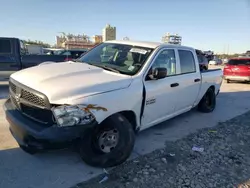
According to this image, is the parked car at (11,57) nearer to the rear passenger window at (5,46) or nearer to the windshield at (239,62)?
the rear passenger window at (5,46)

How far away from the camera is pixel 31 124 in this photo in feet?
9.05

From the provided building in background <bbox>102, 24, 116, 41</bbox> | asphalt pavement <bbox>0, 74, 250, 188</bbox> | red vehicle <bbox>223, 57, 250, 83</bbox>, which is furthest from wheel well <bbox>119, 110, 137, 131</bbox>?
building in background <bbox>102, 24, 116, 41</bbox>

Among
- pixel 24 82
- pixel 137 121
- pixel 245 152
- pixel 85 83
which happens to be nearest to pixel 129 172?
pixel 137 121

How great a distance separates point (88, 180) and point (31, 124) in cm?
100

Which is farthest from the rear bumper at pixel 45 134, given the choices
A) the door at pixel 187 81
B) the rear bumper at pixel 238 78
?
the rear bumper at pixel 238 78

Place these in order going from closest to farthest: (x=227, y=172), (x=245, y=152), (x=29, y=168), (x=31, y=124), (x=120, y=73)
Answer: (x=31, y=124) < (x=29, y=168) < (x=227, y=172) < (x=120, y=73) < (x=245, y=152)

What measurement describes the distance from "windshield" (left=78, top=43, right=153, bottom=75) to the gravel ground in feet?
4.74

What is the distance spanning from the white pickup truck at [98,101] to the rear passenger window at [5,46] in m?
5.19

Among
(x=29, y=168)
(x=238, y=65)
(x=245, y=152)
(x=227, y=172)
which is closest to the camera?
(x=29, y=168)

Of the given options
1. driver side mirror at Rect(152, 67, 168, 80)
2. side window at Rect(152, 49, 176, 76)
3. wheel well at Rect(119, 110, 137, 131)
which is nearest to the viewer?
wheel well at Rect(119, 110, 137, 131)

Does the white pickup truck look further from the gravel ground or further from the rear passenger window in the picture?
the rear passenger window

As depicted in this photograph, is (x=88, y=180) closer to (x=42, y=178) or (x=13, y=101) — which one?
(x=42, y=178)

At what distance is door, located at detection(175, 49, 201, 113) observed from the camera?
460 cm

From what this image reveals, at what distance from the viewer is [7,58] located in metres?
8.06
